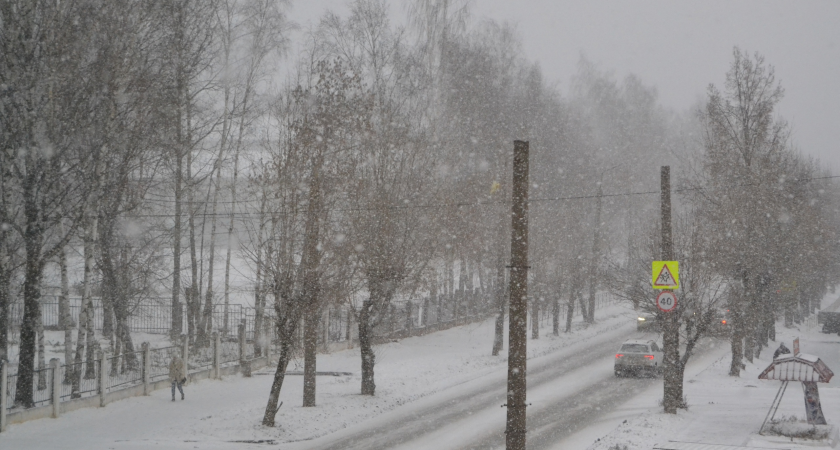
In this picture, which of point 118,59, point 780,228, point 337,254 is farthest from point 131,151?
point 780,228

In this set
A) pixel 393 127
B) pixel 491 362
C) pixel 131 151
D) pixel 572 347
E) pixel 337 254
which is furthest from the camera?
pixel 572 347

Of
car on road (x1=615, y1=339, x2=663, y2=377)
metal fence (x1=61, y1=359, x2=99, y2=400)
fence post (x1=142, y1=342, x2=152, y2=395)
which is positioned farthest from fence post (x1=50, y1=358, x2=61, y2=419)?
car on road (x1=615, y1=339, x2=663, y2=377)

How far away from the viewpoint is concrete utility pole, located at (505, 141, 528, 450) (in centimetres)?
1074

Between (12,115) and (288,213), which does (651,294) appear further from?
(12,115)

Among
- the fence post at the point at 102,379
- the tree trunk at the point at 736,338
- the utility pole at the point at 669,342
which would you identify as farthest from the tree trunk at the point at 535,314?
the fence post at the point at 102,379

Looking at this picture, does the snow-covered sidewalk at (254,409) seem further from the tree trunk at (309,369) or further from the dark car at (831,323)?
the dark car at (831,323)

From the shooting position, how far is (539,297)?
33.1m

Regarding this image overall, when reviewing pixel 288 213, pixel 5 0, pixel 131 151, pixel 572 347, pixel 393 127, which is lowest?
pixel 572 347

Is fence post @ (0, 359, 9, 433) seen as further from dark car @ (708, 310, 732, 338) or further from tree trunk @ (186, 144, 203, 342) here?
dark car @ (708, 310, 732, 338)

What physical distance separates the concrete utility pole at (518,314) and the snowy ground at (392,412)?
370cm

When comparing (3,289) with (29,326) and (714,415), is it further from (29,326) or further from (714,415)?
(714,415)

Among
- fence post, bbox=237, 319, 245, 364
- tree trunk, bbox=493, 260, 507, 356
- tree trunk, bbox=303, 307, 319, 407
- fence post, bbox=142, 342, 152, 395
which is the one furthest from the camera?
tree trunk, bbox=493, 260, 507, 356

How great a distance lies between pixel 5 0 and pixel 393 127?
958 centimetres

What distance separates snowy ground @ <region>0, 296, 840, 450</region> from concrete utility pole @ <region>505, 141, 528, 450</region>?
3.70 metres
